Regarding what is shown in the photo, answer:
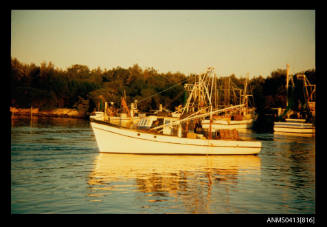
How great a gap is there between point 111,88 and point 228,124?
5782 cm

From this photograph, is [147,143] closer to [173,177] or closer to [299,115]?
[173,177]

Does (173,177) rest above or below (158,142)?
below

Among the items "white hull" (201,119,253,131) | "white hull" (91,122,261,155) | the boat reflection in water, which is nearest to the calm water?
the boat reflection in water

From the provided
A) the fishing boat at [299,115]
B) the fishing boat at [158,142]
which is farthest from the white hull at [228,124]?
the fishing boat at [158,142]

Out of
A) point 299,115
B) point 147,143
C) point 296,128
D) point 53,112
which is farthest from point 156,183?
point 53,112

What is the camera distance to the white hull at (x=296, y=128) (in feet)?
216

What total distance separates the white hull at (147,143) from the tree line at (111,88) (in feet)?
222

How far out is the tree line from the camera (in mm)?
109375

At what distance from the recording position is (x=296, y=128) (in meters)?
66.8

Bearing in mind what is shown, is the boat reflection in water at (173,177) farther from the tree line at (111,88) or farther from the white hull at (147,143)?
the tree line at (111,88)
